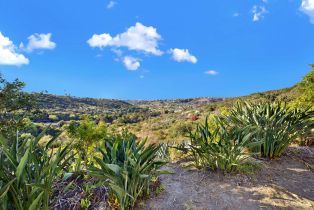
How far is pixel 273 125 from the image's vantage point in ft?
19.2

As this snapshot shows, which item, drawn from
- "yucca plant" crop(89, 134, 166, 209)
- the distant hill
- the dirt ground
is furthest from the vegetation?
the distant hill

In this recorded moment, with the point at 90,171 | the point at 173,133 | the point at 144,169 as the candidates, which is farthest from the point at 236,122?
the point at 173,133

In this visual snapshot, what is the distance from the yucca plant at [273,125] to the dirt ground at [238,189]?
37cm

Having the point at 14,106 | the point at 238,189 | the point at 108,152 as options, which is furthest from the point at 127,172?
the point at 14,106

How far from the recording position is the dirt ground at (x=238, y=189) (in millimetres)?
3955

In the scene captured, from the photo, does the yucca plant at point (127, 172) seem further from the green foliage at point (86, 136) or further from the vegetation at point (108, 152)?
the green foliage at point (86, 136)

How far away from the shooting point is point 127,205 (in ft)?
12.1

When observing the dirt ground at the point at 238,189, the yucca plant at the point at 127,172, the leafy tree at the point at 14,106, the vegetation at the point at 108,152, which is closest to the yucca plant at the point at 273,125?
the vegetation at the point at 108,152

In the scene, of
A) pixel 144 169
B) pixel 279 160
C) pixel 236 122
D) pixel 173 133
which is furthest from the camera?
pixel 173 133

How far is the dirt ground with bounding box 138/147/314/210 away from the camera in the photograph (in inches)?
156

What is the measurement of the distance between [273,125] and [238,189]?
198 centimetres

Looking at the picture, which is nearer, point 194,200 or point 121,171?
point 121,171

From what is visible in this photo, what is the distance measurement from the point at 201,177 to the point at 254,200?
93 cm

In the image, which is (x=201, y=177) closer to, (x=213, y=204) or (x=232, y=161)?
(x=232, y=161)
